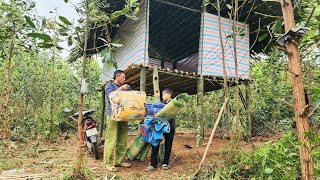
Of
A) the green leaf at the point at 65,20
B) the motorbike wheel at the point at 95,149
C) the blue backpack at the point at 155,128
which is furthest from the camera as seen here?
the motorbike wheel at the point at 95,149

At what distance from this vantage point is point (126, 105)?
388cm

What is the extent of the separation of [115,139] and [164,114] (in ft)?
3.17

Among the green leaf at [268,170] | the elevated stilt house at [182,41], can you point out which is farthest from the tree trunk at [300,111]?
the elevated stilt house at [182,41]

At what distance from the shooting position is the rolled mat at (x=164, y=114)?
3934 mm

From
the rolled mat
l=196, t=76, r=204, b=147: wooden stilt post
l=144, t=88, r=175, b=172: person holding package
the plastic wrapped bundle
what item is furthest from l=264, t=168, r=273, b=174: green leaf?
l=196, t=76, r=204, b=147: wooden stilt post

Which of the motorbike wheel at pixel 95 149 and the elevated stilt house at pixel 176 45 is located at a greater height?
the elevated stilt house at pixel 176 45

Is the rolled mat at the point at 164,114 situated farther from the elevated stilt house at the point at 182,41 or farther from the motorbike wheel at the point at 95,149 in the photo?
the elevated stilt house at the point at 182,41

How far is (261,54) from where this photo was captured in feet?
30.4

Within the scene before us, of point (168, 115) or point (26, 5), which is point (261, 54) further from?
point (26, 5)

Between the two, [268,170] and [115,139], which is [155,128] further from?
[268,170]

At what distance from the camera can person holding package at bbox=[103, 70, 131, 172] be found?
4.32 meters

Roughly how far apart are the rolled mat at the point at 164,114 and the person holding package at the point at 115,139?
1.00ft

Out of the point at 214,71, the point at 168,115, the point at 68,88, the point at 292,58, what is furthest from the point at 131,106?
the point at 68,88

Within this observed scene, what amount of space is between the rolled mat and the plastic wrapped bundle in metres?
0.38
